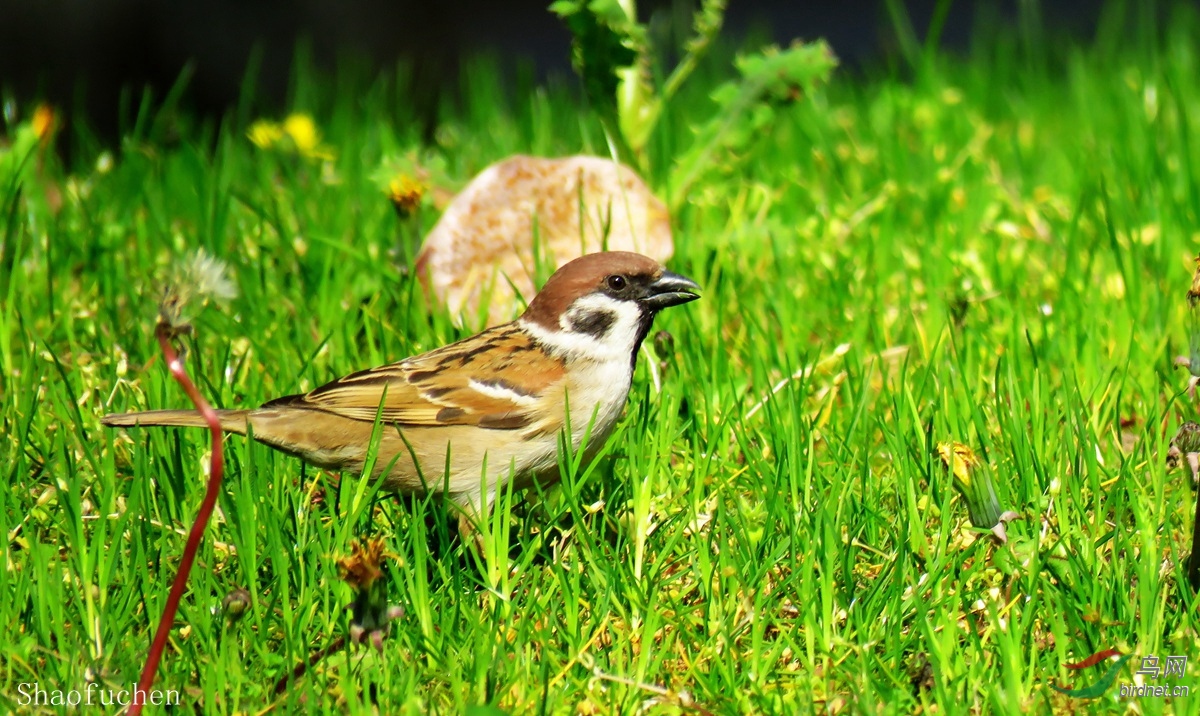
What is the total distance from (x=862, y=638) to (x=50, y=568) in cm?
200

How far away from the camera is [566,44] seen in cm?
1101

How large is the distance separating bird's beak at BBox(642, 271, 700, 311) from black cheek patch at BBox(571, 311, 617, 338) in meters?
0.12

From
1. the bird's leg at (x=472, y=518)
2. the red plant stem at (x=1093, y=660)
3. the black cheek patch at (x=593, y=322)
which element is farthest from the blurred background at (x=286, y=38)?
the red plant stem at (x=1093, y=660)

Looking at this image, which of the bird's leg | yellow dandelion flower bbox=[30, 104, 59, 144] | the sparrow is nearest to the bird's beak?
the sparrow

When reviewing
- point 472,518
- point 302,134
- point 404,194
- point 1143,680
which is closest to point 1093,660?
point 1143,680

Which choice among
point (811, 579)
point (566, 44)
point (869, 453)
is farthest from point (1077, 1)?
point (811, 579)

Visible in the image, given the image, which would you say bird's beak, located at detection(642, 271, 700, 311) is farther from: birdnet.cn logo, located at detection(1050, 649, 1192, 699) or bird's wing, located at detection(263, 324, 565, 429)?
birdnet.cn logo, located at detection(1050, 649, 1192, 699)

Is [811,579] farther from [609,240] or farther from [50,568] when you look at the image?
[609,240]

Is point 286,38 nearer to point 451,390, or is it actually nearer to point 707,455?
point 451,390

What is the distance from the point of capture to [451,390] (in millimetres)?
3965

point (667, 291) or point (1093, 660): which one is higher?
point (667, 291)

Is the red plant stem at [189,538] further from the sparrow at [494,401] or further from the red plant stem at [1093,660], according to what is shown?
the red plant stem at [1093,660]

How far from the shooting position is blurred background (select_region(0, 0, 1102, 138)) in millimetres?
7465

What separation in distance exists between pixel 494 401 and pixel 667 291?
63 centimetres
